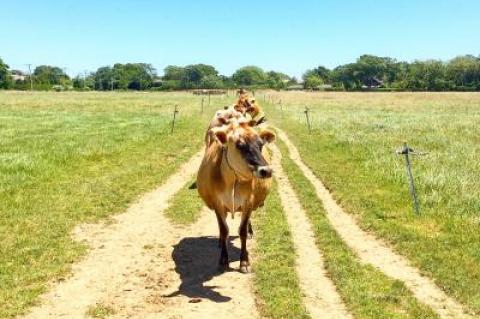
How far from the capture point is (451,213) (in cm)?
1270

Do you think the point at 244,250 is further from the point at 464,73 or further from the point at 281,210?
the point at 464,73

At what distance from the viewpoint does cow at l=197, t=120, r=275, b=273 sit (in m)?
7.61

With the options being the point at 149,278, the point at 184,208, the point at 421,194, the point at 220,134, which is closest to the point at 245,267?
the point at 149,278

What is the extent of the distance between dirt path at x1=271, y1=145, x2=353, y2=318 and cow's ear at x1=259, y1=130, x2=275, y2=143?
2541mm

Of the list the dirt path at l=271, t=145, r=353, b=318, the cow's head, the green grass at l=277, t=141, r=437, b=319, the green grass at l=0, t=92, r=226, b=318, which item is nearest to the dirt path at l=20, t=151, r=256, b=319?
the green grass at l=0, t=92, r=226, b=318

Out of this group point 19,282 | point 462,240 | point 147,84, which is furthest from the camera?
point 147,84

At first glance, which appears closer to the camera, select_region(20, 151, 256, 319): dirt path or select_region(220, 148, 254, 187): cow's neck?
select_region(20, 151, 256, 319): dirt path

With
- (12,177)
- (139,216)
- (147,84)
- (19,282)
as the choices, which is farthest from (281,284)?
(147,84)

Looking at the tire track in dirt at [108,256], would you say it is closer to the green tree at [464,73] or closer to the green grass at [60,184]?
the green grass at [60,184]

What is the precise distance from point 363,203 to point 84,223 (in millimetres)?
7525

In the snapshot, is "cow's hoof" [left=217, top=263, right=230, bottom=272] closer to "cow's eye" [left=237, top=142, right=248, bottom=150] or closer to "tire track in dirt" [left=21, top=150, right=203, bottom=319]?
"tire track in dirt" [left=21, top=150, right=203, bottom=319]

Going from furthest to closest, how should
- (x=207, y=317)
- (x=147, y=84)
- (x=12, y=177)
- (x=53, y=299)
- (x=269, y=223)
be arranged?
(x=147, y=84)
(x=12, y=177)
(x=269, y=223)
(x=53, y=299)
(x=207, y=317)

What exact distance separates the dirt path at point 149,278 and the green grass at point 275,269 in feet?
0.93

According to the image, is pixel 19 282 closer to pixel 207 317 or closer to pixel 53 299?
pixel 53 299
